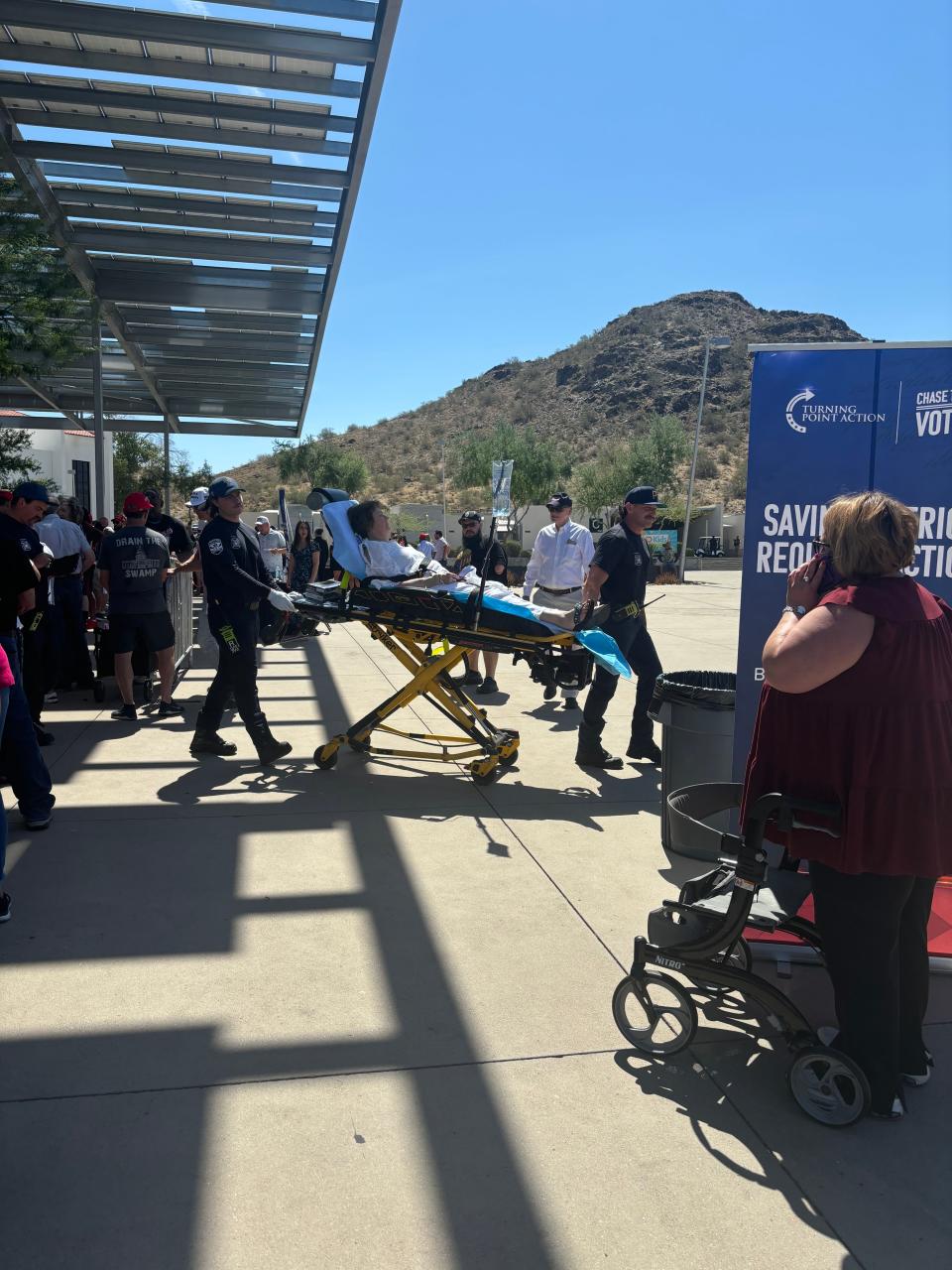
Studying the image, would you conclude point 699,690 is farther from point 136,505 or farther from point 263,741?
point 136,505

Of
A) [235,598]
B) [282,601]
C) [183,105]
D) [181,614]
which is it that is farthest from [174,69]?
[181,614]

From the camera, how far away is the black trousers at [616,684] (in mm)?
6797

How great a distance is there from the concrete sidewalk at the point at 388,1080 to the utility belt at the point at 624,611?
1.86 m

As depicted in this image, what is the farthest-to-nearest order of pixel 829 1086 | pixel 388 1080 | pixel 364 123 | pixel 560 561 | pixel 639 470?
pixel 639 470 → pixel 560 561 → pixel 364 123 → pixel 388 1080 → pixel 829 1086

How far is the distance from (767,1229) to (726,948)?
2.77ft

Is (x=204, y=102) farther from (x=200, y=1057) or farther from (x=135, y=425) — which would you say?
(x=135, y=425)

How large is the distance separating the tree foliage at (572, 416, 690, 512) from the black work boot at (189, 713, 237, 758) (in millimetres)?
48534

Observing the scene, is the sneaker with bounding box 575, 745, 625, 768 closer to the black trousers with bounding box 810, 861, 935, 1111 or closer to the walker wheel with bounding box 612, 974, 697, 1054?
the walker wheel with bounding box 612, 974, 697, 1054

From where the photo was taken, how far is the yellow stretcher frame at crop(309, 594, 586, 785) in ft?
19.9

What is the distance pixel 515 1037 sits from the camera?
326cm

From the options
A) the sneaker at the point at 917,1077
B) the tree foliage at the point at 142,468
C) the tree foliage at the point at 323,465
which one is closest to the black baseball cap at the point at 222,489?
the sneaker at the point at 917,1077

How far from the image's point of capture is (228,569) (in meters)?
6.64

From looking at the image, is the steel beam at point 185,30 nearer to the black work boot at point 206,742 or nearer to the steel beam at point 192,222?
the steel beam at point 192,222

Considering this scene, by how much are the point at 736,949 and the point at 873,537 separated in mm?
1726
